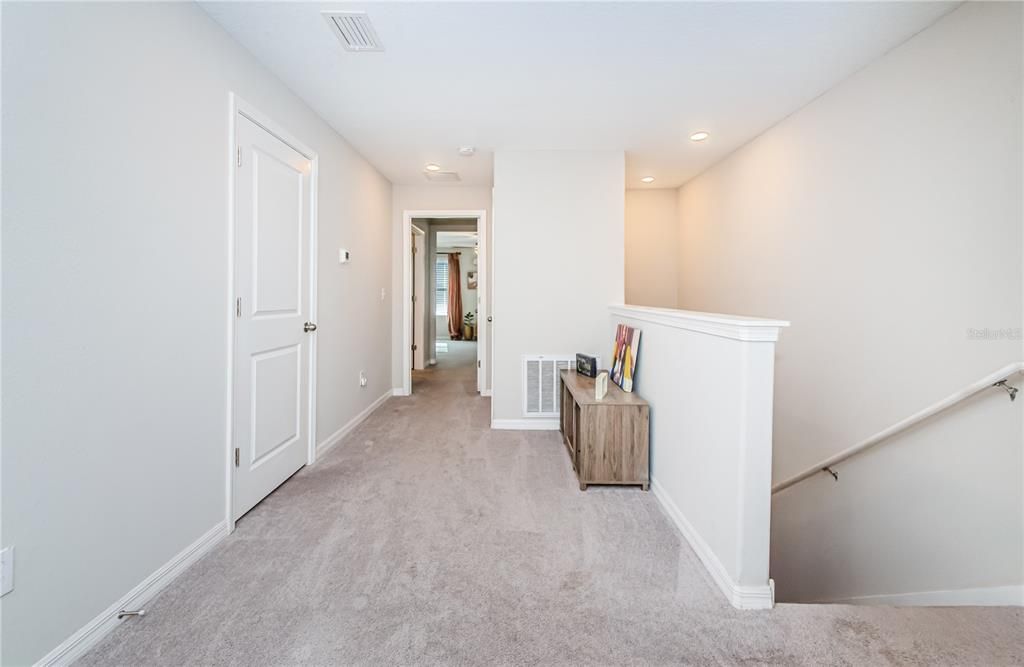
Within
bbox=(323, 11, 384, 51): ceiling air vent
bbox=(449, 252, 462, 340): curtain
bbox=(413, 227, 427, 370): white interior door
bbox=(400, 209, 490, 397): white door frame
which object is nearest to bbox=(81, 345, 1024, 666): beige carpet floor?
bbox=(323, 11, 384, 51): ceiling air vent

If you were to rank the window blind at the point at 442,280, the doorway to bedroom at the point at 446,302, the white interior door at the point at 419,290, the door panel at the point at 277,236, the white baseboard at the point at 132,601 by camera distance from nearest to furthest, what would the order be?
1. the white baseboard at the point at 132,601
2. the door panel at the point at 277,236
3. the doorway to bedroom at the point at 446,302
4. the white interior door at the point at 419,290
5. the window blind at the point at 442,280

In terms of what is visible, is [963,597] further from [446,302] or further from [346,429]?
[446,302]

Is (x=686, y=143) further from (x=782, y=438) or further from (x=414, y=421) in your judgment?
(x=414, y=421)

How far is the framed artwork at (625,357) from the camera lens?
2889mm

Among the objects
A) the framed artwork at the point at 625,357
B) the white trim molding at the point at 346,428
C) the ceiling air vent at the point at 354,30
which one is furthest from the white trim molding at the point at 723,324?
the white trim molding at the point at 346,428

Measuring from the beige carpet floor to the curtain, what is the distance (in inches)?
358

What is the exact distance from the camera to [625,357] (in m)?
2.99

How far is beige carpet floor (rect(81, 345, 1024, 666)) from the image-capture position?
1.34m

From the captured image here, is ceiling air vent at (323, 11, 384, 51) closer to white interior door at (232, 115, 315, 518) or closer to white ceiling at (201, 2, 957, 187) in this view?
white ceiling at (201, 2, 957, 187)

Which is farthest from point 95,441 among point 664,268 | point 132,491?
point 664,268

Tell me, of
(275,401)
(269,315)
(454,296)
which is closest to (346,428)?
(275,401)

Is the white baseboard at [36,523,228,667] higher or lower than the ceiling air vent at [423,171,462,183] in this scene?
lower

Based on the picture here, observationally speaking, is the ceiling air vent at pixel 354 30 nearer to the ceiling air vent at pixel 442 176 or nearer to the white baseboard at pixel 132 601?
the ceiling air vent at pixel 442 176

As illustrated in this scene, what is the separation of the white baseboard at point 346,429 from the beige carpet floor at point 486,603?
60cm
